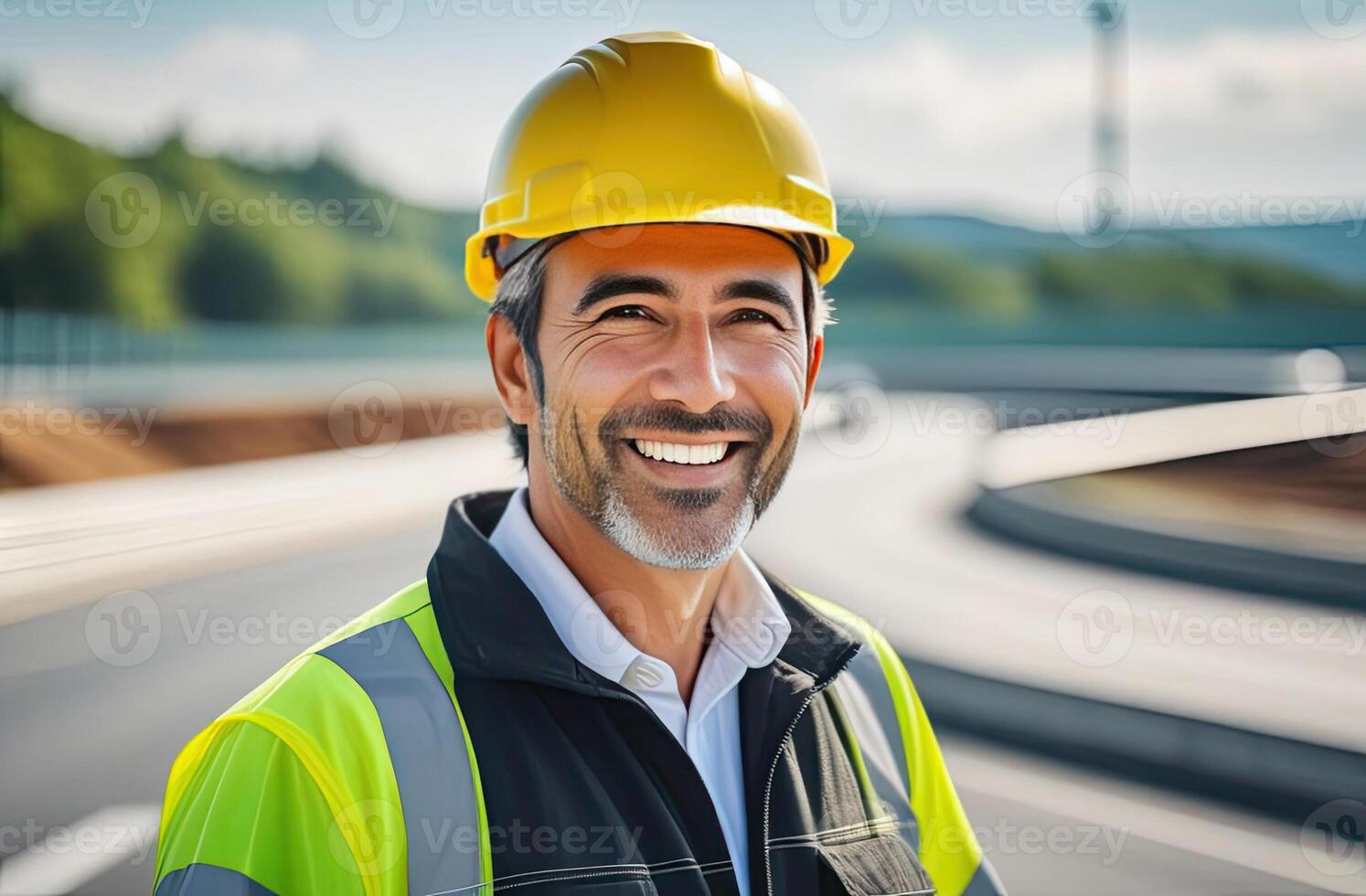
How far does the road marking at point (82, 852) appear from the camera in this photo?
506 centimetres

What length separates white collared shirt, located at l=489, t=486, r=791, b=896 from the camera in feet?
7.29

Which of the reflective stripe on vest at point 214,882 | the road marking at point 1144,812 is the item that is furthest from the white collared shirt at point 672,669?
the road marking at point 1144,812

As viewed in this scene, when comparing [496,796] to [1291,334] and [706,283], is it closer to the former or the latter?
[706,283]

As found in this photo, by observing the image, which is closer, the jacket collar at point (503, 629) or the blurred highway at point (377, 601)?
the jacket collar at point (503, 629)

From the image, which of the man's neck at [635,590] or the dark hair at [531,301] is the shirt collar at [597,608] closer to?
the man's neck at [635,590]

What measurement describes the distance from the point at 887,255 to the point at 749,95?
10235cm

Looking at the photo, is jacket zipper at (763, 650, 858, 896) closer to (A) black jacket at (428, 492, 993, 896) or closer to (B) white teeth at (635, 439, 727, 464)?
(A) black jacket at (428, 492, 993, 896)

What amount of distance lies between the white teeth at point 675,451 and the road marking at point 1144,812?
4.09 meters

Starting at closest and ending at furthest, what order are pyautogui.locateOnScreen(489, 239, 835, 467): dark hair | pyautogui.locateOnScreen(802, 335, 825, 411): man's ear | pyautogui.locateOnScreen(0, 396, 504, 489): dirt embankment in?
pyautogui.locateOnScreen(489, 239, 835, 467): dark hair < pyautogui.locateOnScreen(802, 335, 825, 411): man's ear < pyautogui.locateOnScreen(0, 396, 504, 489): dirt embankment

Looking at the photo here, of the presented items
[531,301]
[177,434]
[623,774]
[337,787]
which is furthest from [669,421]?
[177,434]

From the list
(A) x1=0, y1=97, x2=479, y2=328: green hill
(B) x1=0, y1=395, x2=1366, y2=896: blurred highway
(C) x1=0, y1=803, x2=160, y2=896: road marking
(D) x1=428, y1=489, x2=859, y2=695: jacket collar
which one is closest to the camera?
(D) x1=428, y1=489, x2=859, y2=695: jacket collar

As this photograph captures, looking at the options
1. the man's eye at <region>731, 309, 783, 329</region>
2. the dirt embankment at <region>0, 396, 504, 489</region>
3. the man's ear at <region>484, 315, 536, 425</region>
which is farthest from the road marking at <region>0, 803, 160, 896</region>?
the dirt embankment at <region>0, 396, 504, 489</region>

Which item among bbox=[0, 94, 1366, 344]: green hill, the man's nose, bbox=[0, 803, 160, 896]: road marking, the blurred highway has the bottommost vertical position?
bbox=[0, 803, 160, 896]: road marking

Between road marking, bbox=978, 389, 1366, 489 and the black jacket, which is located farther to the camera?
road marking, bbox=978, 389, 1366, 489
